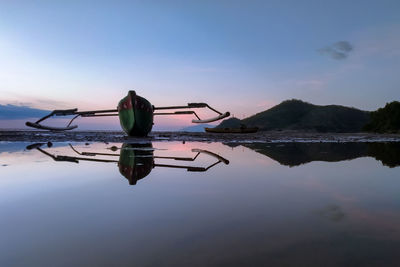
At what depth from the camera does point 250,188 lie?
5953mm

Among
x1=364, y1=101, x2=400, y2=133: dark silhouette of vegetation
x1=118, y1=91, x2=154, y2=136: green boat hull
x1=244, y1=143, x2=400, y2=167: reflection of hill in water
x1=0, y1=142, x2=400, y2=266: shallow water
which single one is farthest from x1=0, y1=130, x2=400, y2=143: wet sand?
x1=364, y1=101, x2=400, y2=133: dark silhouette of vegetation

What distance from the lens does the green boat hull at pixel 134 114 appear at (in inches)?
1081

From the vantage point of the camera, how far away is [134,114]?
2755 centimetres

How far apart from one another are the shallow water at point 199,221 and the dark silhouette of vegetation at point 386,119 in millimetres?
69793

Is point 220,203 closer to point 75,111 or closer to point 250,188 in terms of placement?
point 250,188

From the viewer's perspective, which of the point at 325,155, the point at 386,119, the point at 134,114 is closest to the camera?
the point at 325,155

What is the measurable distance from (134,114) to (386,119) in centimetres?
6635

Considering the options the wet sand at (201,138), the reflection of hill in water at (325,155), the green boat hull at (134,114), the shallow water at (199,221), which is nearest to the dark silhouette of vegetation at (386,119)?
the wet sand at (201,138)

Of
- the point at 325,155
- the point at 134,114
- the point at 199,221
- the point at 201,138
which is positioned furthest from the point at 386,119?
the point at 199,221

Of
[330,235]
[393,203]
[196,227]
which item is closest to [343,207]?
[393,203]

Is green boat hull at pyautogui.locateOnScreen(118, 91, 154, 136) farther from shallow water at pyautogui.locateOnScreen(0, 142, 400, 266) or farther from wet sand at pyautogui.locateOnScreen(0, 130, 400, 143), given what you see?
shallow water at pyautogui.locateOnScreen(0, 142, 400, 266)

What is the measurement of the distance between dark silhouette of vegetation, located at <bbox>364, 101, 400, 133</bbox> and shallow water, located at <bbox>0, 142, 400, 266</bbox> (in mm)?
69793

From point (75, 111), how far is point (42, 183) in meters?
31.4

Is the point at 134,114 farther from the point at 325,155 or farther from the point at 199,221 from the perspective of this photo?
the point at 199,221
